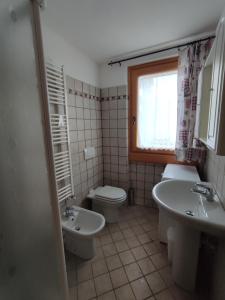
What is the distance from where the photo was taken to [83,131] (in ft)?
6.51

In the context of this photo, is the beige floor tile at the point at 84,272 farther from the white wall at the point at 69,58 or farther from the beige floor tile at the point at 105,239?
the white wall at the point at 69,58

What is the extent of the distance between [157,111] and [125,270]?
182cm

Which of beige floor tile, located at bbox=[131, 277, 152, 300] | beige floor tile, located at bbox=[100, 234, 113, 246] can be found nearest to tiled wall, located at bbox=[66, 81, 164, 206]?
beige floor tile, located at bbox=[100, 234, 113, 246]

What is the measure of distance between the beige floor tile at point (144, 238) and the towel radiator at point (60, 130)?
96cm

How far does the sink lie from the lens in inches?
33.6

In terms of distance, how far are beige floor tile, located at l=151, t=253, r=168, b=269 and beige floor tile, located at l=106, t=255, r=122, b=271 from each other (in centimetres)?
34

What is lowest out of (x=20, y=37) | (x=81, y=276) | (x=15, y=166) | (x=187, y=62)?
(x=81, y=276)

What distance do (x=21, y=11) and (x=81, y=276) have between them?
181cm

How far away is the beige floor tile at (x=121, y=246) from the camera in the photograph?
165cm

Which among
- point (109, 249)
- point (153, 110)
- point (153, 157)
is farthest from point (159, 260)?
point (153, 110)

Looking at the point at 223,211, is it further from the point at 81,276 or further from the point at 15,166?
the point at 81,276

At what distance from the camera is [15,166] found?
0.46 m

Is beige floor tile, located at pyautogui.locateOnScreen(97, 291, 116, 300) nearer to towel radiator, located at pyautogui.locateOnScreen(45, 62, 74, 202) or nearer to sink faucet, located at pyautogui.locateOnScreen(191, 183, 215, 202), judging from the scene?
towel radiator, located at pyautogui.locateOnScreen(45, 62, 74, 202)

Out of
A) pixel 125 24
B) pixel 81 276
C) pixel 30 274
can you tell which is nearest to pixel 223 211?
pixel 30 274
